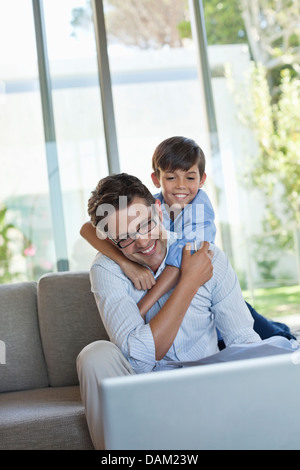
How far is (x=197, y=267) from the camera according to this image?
1840 millimetres

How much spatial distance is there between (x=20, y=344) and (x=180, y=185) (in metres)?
0.92

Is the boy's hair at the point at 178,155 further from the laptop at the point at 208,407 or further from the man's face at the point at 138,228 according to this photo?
the laptop at the point at 208,407

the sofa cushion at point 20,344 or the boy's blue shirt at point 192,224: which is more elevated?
the boy's blue shirt at point 192,224

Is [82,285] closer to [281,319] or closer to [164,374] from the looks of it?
[164,374]

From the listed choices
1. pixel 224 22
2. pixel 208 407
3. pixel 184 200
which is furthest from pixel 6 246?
pixel 208 407

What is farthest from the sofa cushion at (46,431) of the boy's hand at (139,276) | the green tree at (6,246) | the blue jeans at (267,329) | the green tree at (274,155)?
the green tree at (274,155)

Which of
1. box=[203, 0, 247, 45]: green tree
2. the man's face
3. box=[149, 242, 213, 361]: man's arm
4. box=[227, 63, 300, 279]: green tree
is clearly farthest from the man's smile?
box=[203, 0, 247, 45]: green tree

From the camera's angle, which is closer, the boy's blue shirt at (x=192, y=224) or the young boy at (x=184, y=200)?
the boy's blue shirt at (x=192, y=224)

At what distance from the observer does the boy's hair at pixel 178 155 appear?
2260 mm

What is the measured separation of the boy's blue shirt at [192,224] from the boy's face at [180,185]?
0.09 ft

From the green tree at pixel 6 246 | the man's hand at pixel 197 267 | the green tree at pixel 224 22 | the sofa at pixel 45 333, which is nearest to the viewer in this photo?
the man's hand at pixel 197 267

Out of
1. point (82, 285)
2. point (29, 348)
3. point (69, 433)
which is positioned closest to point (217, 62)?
point (82, 285)

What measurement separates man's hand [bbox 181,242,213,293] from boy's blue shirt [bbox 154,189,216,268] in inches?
2.8
